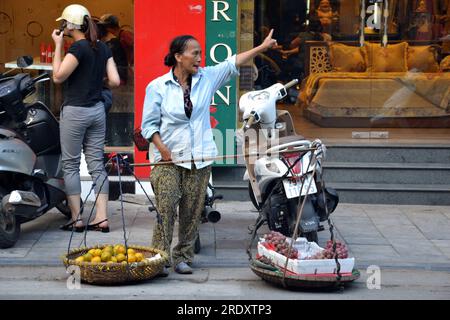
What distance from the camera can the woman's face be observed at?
7082mm

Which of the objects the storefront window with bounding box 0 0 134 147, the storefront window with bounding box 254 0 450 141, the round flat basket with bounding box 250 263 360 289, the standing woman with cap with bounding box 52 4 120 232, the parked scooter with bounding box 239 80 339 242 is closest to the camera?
the round flat basket with bounding box 250 263 360 289

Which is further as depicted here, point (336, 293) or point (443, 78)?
point (443, 78)

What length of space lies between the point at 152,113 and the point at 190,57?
1.69 feet

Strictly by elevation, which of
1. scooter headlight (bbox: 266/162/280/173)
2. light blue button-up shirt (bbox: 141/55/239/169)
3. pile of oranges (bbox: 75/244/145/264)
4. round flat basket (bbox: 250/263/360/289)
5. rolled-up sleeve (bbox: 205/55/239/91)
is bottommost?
round flat basket (bbox: 250/263/360/289)

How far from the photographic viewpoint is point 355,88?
441 inches

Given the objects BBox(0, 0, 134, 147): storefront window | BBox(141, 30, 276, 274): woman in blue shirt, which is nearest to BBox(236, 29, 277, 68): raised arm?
BBox(141, 30, 276, 274): woman in blue shirt

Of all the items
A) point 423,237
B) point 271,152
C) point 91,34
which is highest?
point 91,34

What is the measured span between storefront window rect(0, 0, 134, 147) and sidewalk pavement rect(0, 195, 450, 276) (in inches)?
37.7

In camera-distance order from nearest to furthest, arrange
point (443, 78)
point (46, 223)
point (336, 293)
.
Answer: point (336, 293) → point (46, 223) → point (443, 78)

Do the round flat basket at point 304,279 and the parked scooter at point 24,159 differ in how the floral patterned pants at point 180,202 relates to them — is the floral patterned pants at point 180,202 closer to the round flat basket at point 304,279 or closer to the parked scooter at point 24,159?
the round flat basket at point 304,279

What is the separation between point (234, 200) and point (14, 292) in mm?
3676

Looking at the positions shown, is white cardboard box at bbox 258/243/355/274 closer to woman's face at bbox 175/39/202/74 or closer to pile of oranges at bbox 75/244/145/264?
pile of oranges at bbox 75/244/145/264
